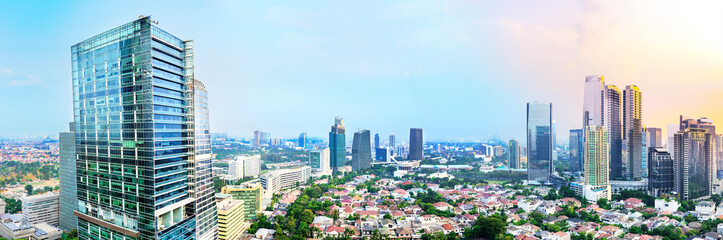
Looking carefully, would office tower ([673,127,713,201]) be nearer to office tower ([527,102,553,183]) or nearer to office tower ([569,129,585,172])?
office tower ([527,102,553,183])

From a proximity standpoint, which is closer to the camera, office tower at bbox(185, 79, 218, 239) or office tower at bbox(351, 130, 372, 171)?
office tower at bbox(185, 79, 218, 239)

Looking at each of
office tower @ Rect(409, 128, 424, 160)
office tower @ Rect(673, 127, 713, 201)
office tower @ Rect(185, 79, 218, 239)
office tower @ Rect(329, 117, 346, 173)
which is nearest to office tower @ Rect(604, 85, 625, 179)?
office tower @ Rect(673, 127, 713, 201)

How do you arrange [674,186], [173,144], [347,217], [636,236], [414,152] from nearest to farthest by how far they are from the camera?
[173,144]
[636,236]
[347,217]
[674,186]
[414,152]

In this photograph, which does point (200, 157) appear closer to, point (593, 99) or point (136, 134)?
point (136, 134)

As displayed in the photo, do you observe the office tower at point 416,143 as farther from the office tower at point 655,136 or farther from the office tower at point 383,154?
the office tower at point 655,136

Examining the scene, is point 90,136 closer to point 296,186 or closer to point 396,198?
point 396,198

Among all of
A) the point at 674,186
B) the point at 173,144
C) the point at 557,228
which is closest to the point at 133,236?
the point at 173,144

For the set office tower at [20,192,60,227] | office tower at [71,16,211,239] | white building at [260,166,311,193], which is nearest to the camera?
office tower at [71,16,211,239]

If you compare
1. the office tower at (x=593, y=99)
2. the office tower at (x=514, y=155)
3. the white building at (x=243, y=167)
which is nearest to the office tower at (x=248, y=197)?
the white building at (x=243, y=167)
